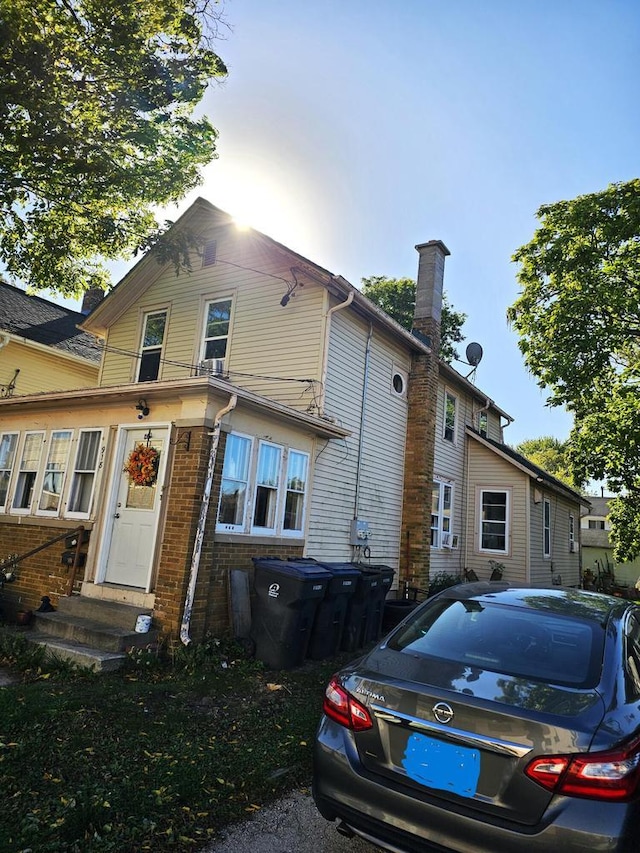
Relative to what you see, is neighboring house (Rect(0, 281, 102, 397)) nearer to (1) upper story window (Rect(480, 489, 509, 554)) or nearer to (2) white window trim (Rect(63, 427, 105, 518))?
Result: (2) white window trim (Rect(63, 427, 105, 518))

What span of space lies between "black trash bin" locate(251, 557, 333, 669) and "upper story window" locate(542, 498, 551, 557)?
12145mm

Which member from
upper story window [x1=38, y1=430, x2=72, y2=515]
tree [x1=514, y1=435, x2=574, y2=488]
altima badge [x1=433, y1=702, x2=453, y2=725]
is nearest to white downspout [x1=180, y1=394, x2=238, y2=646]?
upper story window [x1=38, y1=430, x2=72, y2=515]

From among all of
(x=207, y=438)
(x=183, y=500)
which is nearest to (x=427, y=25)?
(x=207, y=438)

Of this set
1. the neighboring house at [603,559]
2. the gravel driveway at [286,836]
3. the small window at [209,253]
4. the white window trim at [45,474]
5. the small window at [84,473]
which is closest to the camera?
the gravel driveway at [286,836]

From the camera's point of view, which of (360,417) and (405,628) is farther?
(360,417)

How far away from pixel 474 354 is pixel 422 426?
6436 mm

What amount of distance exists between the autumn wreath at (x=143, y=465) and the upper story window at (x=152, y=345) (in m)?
4.65

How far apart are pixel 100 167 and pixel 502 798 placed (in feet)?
35.1

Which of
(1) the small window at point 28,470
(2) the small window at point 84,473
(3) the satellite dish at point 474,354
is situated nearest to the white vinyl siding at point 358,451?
(2) the small window at point 84,473

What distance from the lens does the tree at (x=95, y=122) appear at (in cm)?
867

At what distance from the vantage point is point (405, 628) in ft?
10.7

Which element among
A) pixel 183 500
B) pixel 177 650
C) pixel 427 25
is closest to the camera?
pixel 177 650

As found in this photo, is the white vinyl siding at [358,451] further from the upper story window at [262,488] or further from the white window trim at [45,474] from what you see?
the white window trim at [45,474]

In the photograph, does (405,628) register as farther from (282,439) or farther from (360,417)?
(360,417)
